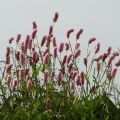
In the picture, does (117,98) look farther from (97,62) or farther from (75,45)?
(75,45)

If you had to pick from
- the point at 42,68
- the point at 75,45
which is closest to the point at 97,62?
the point at 75,45

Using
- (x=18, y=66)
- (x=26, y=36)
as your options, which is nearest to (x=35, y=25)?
(x=26, y=36)

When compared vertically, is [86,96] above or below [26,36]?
below

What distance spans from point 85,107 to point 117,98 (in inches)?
17.3

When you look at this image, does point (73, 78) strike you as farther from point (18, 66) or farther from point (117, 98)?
point (18, 66)

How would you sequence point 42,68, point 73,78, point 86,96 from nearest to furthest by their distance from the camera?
point 73,78, point 86,96, point 42,68

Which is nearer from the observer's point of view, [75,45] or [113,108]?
[113,108]

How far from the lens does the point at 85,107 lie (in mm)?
3508

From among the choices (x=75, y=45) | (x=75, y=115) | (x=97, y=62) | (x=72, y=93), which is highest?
(x=75, y=45)

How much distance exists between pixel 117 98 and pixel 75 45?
73 centimetres

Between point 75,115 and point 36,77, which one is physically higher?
point 36,77

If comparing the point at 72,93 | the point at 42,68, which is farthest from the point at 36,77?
the point at 72,93

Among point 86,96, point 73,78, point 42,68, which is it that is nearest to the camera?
point 73,78

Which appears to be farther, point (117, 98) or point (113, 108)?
point (117, 98)
